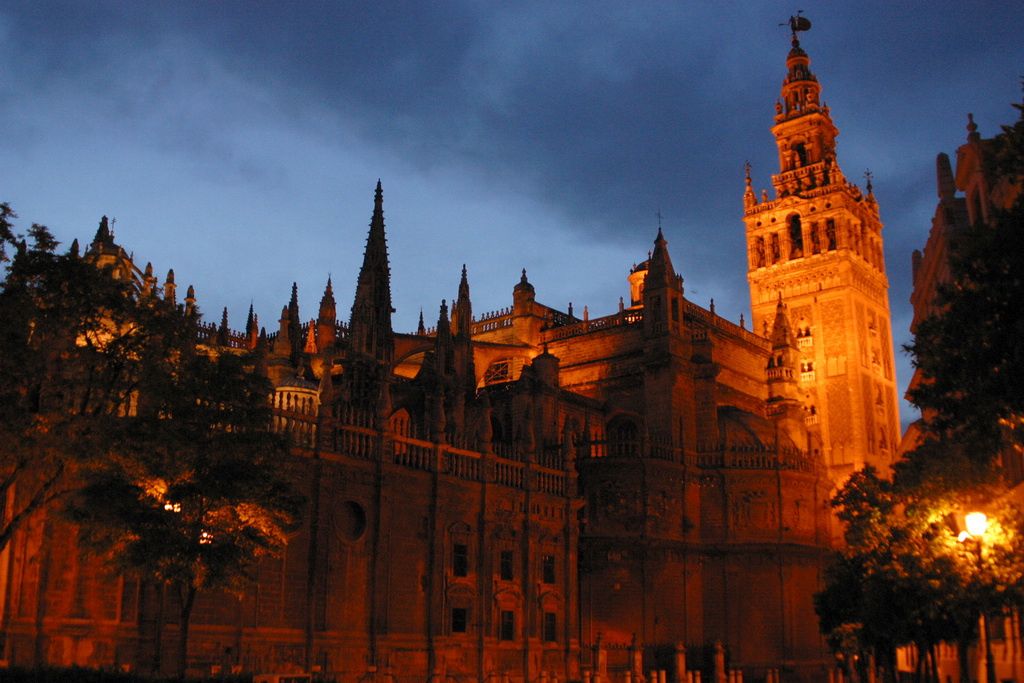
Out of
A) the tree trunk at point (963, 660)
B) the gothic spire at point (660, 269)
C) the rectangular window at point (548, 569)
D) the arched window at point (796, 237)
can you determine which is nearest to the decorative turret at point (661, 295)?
the gothic spire at point (660, 269)

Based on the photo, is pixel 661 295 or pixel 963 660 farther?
pixel 661 295

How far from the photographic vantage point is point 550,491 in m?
38.5

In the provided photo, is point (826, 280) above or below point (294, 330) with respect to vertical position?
above

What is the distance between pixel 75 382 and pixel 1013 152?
16390mm

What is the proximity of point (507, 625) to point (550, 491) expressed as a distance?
18.3ft

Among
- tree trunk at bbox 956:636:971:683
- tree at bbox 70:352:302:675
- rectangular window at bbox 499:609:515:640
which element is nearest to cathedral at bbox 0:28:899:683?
rectangular window at bbox 499:609:515:640

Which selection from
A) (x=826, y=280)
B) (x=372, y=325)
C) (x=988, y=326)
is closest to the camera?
(x=988, y=326)

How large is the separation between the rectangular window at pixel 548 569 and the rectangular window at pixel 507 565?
1780mm

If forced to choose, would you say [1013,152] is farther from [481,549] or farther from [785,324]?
[785,324]

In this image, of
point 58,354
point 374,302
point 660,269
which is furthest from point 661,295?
point 58,354

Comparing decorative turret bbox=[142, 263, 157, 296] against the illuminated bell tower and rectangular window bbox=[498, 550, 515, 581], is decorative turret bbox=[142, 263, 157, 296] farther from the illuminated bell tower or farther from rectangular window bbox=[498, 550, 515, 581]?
the illuminated bell tower

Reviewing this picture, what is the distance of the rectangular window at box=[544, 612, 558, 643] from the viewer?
36.7 m

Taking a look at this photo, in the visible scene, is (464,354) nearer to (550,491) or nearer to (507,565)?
(550,491)

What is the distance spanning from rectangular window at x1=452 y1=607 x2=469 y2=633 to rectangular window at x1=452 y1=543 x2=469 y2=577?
1.09 m
